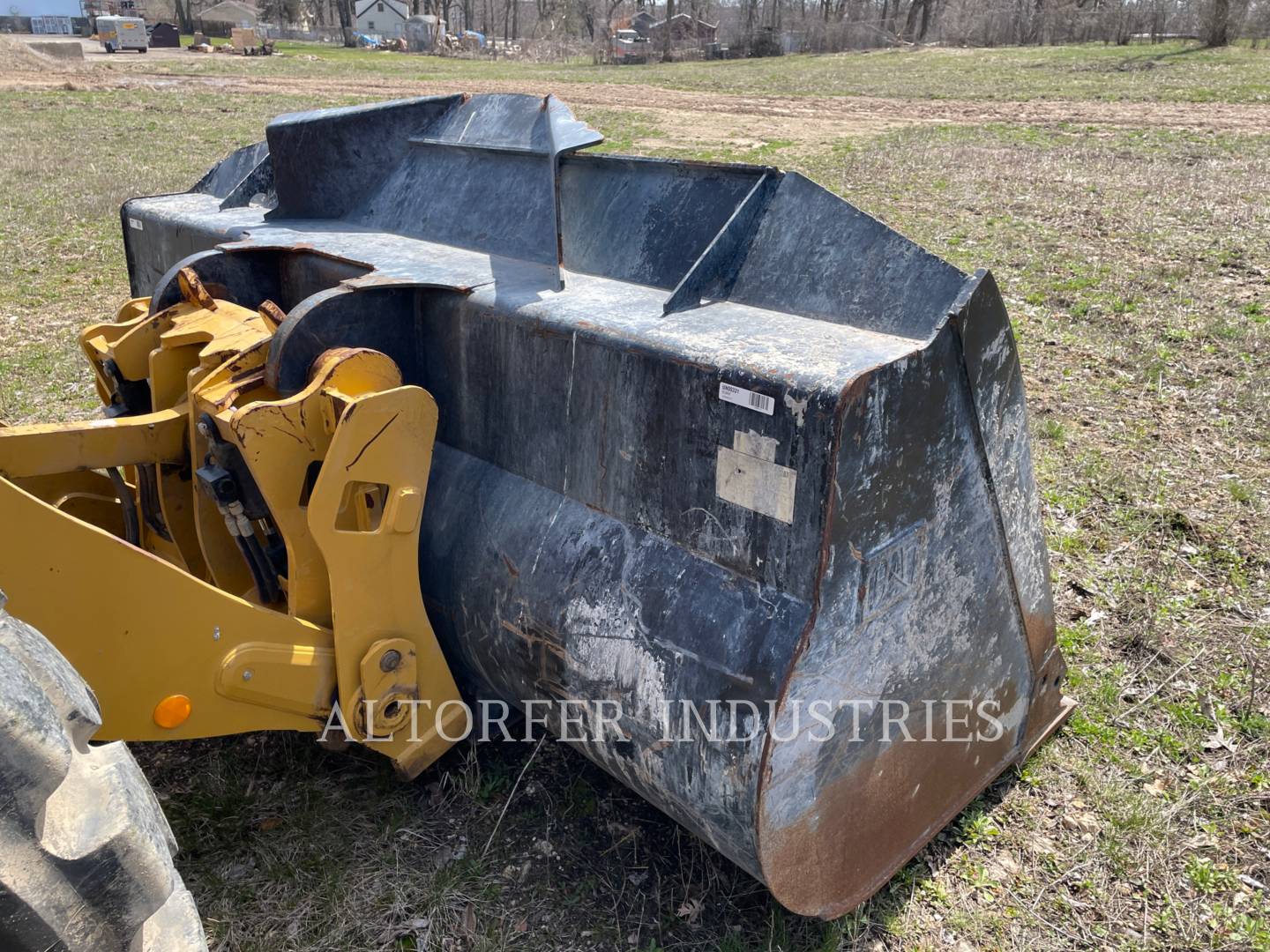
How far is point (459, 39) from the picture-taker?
57469 millimetres

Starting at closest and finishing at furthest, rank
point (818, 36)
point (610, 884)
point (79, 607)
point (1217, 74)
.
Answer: point (79, 607), point (610, 884), point (1217, 74), point (818, 36)

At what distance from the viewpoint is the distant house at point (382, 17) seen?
7331 centimetres

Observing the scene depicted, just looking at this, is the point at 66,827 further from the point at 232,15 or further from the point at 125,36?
the point at 232,15

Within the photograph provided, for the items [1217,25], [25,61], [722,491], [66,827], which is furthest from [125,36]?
[66,827]

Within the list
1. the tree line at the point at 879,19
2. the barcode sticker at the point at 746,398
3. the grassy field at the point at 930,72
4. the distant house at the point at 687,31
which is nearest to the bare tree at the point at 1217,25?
the tree line at the point at 879,19

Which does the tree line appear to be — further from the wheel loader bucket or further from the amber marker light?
the amber marker light

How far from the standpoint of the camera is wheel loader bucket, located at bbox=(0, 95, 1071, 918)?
6.97ft

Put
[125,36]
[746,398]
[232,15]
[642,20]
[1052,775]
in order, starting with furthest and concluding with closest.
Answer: [232,15] → [642,20] → [125,36] → [1052,775] → [746,398]

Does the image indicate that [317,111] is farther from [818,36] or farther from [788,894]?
[818,36]

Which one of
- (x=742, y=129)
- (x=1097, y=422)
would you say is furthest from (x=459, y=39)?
(x=1097, y=422)

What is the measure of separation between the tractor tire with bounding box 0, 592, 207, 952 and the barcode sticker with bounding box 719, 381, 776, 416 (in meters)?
1.33

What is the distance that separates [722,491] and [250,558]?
1282 millimetres

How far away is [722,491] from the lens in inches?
87.0

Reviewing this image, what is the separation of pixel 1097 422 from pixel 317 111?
13.8 ft
